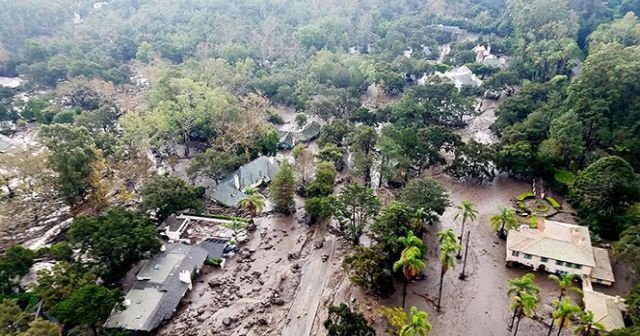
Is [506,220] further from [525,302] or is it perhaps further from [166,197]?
[166,197]

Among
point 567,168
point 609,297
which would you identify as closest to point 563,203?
point 567,168

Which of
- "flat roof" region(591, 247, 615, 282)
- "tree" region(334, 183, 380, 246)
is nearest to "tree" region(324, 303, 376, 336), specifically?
"tree" region(334, 183, 380, 246)

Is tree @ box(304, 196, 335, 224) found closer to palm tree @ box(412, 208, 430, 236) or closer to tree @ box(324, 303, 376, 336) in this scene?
palm tree @ box(412, 208, 430, 236)

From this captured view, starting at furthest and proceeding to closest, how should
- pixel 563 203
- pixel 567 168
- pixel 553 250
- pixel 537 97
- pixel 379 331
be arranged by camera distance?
1. pixel 537 97
2. pixel 567 168
3. pixel 563 203
4. pixel 553 250
5. pixel 379 331

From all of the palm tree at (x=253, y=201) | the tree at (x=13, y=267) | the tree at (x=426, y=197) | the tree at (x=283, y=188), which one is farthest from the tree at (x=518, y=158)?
the tree at (x=13, y=267)

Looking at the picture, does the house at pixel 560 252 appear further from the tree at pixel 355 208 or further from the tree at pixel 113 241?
the tree at pixel 113 241

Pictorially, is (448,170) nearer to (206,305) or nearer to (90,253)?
(206,305)
